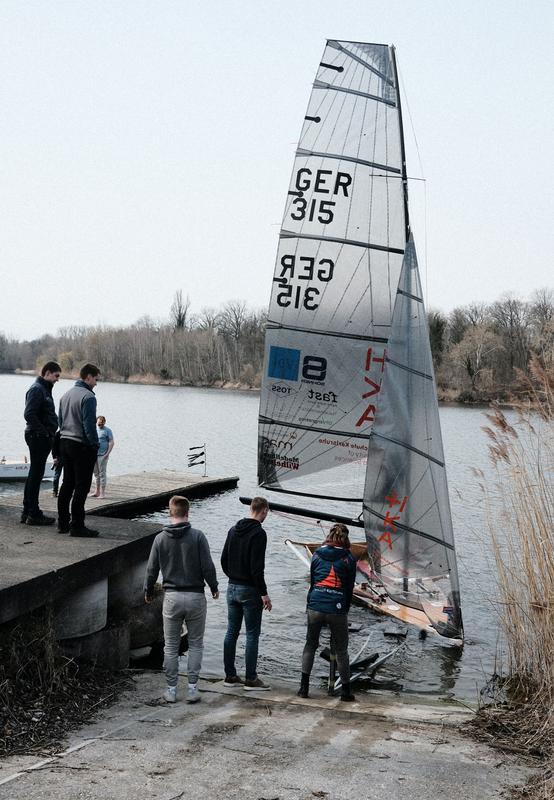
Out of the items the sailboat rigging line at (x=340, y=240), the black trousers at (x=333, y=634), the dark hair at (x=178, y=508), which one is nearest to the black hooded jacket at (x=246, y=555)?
the black trousers at (x=333, y=634)

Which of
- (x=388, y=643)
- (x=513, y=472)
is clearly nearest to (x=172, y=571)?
(x=513, y=472)

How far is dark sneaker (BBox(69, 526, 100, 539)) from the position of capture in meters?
9.12

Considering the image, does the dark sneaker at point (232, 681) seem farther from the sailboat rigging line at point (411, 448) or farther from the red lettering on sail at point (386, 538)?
the sailboat rigging line at point (411, 448)

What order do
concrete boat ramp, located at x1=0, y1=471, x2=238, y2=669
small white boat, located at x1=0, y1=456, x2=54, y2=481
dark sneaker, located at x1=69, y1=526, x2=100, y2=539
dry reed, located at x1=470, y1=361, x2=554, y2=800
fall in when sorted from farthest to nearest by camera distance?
small white boat, located at x1=0, y1=456, x2=54, y2=481
dark sneaker, located at x1=69, y1=526, x2=100, y2=539
concrete boat ramp, located at x1=0, y1=471, x2=238, y2=669
dry reed, located at x1=470, y1=361, x2=554, y2=800

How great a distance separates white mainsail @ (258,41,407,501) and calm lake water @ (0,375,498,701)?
90.7 inches

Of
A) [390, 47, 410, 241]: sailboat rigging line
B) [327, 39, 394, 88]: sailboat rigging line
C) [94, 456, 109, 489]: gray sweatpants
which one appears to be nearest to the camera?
[390, 47, 410, 241]: sailboat rigging line

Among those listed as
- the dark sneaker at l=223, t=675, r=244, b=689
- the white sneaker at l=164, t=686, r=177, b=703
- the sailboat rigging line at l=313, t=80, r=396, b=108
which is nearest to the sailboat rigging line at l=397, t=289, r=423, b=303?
the sailboat rigging line at l=313, t=80, r=396, b=108

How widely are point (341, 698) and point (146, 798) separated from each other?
3.20m

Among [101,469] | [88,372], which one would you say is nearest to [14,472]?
[101,469]

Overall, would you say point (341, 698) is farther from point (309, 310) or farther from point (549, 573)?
point (309, 310)

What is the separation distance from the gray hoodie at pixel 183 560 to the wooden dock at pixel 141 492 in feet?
33.9

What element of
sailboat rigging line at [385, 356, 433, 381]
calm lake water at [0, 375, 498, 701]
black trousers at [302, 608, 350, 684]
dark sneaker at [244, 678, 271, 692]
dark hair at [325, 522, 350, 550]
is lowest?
calm lake water at [0, 375, 498, 701]

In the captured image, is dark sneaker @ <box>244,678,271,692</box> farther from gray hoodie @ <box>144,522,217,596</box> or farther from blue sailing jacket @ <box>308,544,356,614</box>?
gray hoodie @ <box>144,522,217,596</box>

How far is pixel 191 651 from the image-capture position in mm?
7285
